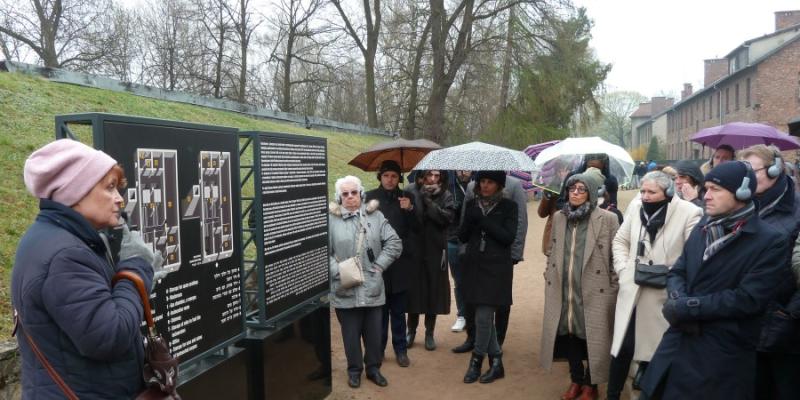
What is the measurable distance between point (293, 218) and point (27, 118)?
4.57 meters

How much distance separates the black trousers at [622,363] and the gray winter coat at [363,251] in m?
2.02

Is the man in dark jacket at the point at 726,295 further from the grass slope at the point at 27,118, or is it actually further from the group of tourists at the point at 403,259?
the grass slope at the point at 27,118

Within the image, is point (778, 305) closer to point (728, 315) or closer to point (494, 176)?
point (728, 315)

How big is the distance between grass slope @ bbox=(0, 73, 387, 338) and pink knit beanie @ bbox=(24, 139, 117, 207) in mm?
2448

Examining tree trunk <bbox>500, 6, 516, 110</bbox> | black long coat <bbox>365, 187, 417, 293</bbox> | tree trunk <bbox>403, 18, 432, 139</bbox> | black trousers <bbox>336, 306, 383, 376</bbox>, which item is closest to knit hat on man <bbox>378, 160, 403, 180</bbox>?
black long coat <bbox>365, 187, 417, 293</bbox>

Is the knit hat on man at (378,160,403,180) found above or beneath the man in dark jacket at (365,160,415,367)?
above

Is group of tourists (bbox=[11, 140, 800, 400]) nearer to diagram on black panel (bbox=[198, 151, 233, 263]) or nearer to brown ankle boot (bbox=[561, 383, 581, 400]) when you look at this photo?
brown ankle boot (bbox=[561, 383, 581, 400])

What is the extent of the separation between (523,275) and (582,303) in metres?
6.02

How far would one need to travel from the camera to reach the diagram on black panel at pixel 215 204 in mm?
3453

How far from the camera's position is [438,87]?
1925 cm

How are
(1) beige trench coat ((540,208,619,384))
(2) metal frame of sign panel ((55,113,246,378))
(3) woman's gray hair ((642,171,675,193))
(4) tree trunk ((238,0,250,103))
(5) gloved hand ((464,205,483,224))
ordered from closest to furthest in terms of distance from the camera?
(2) metal frame of sign panel ((55,113,246,378))
(3) woman's gray hair ((642,171,675,193))
(1) beige trench coat ((540,208,619,384))
(5) gloved hand ((464,205,483,224))
(4) tree trunk ((238,0,250,103))

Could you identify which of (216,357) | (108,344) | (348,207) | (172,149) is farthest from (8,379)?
(348,207)

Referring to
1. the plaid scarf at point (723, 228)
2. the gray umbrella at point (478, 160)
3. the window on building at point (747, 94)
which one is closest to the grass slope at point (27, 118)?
the gray umbrella at point (478, 160)

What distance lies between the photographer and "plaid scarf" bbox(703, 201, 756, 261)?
3.27 m
